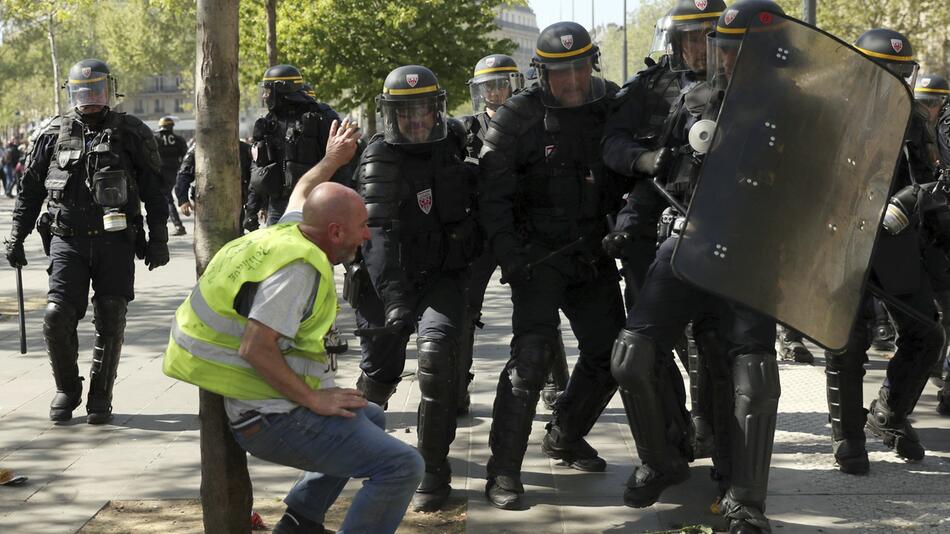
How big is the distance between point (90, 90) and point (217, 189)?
2.86 meters

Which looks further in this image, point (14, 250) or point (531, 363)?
point (14, 250)

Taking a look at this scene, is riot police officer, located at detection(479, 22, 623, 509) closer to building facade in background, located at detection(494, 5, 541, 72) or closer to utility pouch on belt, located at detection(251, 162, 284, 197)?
utility pouch on belt, located at detection(251, 162, 284, 197)

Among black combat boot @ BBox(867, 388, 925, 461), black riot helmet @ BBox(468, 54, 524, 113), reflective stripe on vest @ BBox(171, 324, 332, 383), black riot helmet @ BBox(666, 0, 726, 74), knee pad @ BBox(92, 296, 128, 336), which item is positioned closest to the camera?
reflective stripe on vest @ BBox(171, 324, 332, 383)

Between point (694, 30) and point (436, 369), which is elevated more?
point (694, 30)

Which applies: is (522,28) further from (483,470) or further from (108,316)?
(483,470)

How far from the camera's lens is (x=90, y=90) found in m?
6.81

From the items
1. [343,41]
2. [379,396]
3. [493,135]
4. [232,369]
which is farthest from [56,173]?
[343,41]

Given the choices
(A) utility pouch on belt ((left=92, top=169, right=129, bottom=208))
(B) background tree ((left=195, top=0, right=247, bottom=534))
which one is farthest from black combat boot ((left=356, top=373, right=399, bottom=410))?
(A) utility pouch on belt ((left=92, top=169, right=129, bottom=208))

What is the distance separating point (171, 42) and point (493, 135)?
2478 inches

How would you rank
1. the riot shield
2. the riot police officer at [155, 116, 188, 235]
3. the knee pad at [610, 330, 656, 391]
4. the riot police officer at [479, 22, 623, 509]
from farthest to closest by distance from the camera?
the riot police officer at [155, 116, 188, 235]
the riot police officer at [479, 22, 623, 509]
the knee pad at [610, 330, 656, 391]
the riot shield

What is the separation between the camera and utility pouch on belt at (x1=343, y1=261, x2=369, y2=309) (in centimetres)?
547

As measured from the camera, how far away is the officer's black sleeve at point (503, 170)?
5.21 m

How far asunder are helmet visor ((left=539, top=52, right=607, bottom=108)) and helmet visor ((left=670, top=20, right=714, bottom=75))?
0.40 metres

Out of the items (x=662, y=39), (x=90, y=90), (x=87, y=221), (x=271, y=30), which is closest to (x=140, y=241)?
(x=87, y=221)
